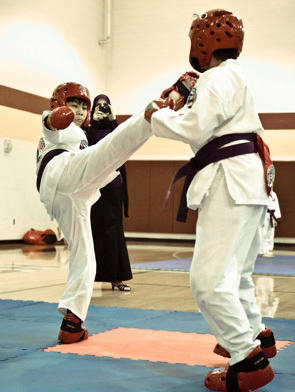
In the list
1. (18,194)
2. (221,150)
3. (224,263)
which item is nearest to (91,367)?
(224,263)

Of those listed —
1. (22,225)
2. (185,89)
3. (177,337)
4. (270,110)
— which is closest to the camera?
(185,89)

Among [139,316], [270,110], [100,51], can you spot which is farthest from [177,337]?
[100,51]

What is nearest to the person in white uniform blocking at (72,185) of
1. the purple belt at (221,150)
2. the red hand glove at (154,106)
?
the red hand glove at (154,106)

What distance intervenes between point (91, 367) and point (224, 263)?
1.01 m

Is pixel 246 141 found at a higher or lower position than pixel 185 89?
lower

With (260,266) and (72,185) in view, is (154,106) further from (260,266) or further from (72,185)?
(260,266)

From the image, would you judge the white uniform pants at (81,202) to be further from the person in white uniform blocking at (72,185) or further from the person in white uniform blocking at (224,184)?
the person in white uniform blocking at (224,184)

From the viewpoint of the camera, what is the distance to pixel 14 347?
12.2 feet

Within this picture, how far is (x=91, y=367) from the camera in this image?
129 inches

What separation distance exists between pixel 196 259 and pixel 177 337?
143 cm

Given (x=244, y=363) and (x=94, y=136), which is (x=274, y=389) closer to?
(x=244, y=363)

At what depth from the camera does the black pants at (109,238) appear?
6.30 meters

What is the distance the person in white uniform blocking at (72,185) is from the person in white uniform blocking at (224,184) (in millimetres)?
811

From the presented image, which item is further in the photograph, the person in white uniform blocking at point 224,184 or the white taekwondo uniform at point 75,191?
the white taekwondo uniform at point 75,191
